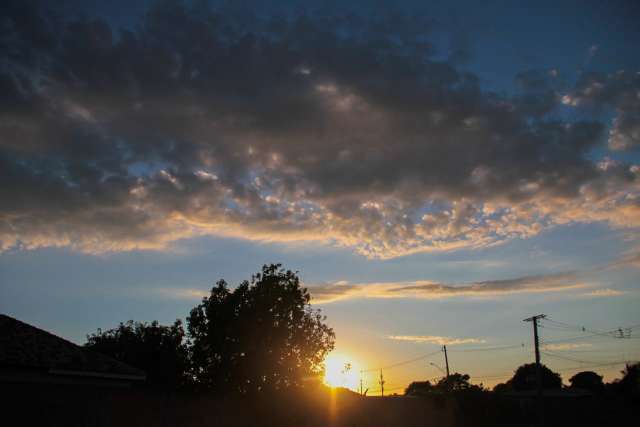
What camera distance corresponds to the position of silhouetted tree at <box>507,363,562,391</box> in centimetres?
9356

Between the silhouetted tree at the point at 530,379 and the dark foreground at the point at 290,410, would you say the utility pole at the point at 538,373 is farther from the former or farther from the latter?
the silhouetted tree at the point at 530,379

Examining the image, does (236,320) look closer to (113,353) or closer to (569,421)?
(113,353)

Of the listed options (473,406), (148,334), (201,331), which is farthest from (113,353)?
(473,406)

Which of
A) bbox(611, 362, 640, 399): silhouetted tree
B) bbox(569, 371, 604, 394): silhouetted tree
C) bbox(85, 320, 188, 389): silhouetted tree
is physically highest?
bbox(85, 320, 188, 389): silhouetted tree

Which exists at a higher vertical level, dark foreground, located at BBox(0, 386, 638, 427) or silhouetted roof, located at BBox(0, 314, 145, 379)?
silhouetted roof, located at BBox(0, 314, 145, 379)

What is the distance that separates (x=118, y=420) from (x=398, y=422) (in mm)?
22729

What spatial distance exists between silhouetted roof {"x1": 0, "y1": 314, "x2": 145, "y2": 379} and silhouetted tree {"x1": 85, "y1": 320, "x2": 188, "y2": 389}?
1447 centimetres

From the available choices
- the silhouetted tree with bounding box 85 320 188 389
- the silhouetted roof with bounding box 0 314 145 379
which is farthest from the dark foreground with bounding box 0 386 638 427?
the silhouetted tree with bounding box 85 320 188 389

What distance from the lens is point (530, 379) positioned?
93500mm

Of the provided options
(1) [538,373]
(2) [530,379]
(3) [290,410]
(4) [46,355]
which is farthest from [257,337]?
(2) [530,379]

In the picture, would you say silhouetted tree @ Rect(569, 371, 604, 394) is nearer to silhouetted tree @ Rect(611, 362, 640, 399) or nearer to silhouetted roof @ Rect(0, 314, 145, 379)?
silhouetted tree @ Rect(611, 362, 640, 399)

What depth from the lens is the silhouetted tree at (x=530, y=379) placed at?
307 feet

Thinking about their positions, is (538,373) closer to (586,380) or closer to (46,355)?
(46,355)

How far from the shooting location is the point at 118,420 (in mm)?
19156
